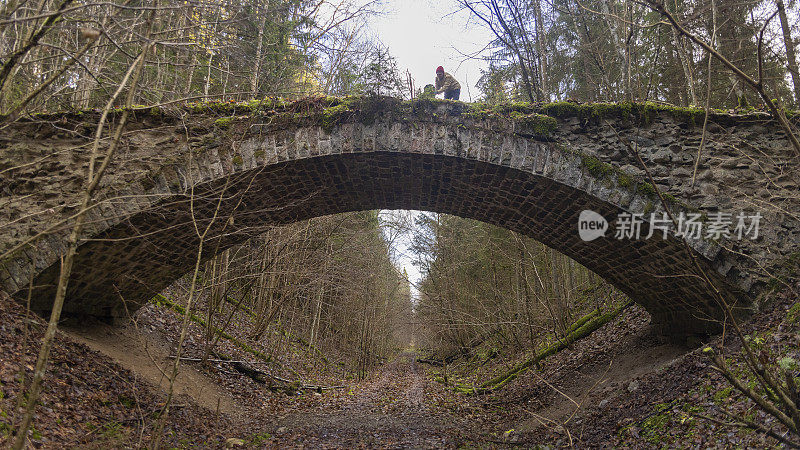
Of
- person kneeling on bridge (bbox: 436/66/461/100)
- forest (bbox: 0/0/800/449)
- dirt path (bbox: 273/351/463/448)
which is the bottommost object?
dirt path (bbox: 273/351/463/448)

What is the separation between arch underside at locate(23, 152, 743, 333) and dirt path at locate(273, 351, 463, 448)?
285 centimetres

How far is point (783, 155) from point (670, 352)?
308 centimetres

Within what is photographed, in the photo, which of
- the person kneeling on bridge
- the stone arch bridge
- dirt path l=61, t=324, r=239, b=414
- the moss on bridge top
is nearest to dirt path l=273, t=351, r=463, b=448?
dirt path l=61, t=324, r=239, b=414

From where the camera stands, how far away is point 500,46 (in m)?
10.0

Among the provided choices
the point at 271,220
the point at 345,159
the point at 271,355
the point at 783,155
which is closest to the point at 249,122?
the point at 345,159

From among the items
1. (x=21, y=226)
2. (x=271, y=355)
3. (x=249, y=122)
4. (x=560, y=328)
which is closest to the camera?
(x=21, y=226)

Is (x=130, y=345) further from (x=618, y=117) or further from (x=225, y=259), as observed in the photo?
(x=618, y=117)

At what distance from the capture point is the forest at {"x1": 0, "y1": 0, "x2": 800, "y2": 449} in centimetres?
329

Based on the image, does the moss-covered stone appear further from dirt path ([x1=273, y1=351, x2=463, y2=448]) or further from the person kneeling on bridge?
dirt path ([x1=273, y1=351, x2=463, y2=448])

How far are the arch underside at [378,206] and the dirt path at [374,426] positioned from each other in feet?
9.34

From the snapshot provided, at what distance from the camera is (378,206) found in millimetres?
7027

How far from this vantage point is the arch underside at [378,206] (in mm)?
5531

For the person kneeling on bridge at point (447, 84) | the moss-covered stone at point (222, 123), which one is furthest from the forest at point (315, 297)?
the person kneeling on bridge at point (447, 84)

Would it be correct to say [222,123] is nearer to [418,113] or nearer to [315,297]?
[418,113]
